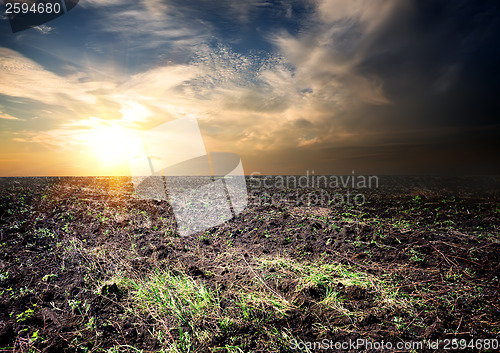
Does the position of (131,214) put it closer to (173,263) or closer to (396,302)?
(173,263)

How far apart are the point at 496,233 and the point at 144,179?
35.5ft

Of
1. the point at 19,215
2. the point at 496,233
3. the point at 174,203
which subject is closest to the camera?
the point at 496,233

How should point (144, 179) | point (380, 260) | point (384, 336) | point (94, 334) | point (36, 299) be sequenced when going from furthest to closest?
point (144, 179), point (380, 260), point (36, 299), point (94, 334), point (384, 336)

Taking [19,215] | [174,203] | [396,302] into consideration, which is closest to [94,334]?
[396,302]

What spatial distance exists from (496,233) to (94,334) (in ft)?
18.8

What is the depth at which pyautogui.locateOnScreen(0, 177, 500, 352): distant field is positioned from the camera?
2.36 m

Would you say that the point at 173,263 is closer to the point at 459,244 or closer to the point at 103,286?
the point at 103,286

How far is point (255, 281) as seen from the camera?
119 inches

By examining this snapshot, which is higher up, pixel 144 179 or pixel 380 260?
pixel 144 179

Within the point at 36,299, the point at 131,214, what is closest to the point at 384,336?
the point at 36,299

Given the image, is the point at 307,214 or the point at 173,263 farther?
the point at 307,214

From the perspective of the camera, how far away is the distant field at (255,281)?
93.0 inches

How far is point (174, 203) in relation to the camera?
23.2ft

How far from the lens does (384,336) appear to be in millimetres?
2219
